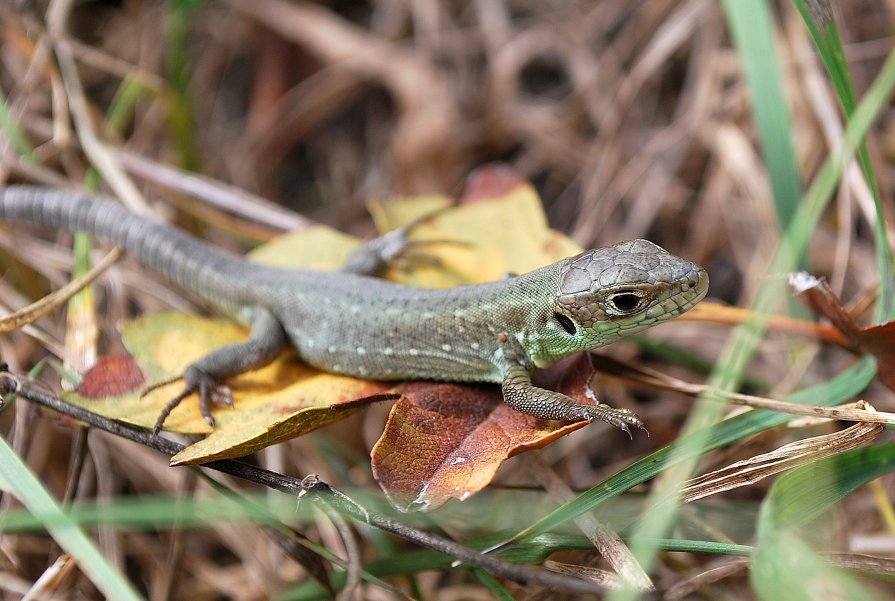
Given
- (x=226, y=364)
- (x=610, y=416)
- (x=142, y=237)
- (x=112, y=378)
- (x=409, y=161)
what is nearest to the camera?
(x=610, y=416)

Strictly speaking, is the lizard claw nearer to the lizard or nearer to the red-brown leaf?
the lizard

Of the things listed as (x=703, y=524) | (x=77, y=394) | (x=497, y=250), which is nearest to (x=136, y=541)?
(x=77, y=394)

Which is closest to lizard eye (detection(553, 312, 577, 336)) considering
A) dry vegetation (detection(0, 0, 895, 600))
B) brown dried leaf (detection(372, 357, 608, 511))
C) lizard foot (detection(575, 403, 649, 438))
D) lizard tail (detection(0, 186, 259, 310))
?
brown dried leaf (detection(372, 357, 608, 511))

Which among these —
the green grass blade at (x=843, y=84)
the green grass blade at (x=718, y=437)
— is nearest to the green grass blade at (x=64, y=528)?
the green grass blade at (x=718, y=437)

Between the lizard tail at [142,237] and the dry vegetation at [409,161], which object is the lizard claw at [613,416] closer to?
the dry vegetation at [409,161]

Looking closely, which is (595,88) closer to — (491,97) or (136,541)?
(491,97)

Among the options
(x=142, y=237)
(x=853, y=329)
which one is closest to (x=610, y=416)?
(x=853, y=329)

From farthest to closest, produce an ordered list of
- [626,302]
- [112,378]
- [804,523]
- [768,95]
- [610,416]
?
[768,95] < [112,378] < [626,302] < [610,416] < [804,523]

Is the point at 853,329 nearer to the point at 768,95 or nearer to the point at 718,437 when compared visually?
the point at 718,437
